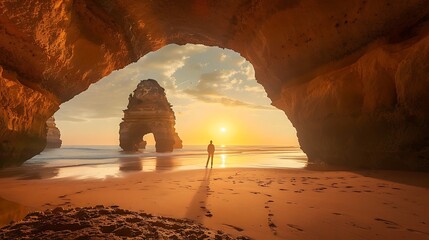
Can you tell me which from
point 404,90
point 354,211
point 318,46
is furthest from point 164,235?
point 318,46

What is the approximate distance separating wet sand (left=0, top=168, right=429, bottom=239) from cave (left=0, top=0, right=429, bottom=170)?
8.42 feet

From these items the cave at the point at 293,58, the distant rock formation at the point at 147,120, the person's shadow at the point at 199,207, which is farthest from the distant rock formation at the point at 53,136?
the person's shadow at the point at 199,207

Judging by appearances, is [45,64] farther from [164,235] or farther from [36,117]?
[164,235]

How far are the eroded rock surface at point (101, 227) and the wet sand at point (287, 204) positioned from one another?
1.27ft

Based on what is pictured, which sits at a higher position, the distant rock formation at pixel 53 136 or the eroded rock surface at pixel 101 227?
the distant rock formation at pixel 53 136

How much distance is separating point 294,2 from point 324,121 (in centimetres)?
511

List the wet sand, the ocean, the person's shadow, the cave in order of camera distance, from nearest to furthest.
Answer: the wet sand → the person's shadow → the cave → the ocean

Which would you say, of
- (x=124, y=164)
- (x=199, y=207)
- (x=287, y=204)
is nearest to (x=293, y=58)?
(x=287, y=204)

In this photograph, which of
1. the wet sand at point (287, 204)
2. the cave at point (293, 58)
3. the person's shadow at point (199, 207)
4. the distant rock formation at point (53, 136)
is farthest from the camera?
the distant rock formation at point (53, 136)

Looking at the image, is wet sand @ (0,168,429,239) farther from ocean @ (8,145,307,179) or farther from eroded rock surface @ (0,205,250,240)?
ocean @ (8,145,307,179)

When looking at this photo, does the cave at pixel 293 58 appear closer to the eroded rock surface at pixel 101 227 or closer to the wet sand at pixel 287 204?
the wet sand at pixel 287 204

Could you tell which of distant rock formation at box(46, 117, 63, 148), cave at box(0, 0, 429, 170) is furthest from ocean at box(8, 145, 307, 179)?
distant rock formation at box(46, 117, 63, 148)

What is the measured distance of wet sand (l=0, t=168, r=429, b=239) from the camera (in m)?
2.92

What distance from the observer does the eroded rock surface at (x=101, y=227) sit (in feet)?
7.85
